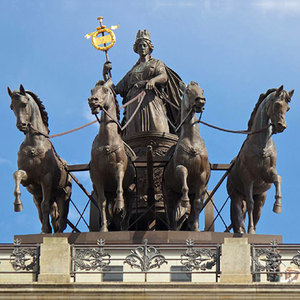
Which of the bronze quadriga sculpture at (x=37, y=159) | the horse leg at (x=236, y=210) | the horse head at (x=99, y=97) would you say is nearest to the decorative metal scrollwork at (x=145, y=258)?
the bronze quadriga sculpture at (x=37, y=159)

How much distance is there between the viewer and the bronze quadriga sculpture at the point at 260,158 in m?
35.3

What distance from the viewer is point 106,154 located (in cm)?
3591

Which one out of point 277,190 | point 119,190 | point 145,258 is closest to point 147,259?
point 145,258

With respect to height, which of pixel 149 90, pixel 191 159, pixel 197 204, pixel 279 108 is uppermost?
pixel 149 90

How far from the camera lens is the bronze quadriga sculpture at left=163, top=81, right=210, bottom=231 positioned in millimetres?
35906

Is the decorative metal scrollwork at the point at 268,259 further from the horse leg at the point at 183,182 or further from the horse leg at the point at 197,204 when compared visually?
the horse leg at the point at 197,204

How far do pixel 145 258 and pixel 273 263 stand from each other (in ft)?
9.00

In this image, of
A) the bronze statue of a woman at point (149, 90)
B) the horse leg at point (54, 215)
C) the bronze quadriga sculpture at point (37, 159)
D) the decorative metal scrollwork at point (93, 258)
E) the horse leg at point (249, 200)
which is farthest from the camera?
the bronze statue of a woman at point (149, 90)

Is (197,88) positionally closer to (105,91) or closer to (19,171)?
(105,91)

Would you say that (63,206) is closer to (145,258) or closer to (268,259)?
(145,258)

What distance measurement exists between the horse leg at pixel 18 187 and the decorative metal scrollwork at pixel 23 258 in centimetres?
278

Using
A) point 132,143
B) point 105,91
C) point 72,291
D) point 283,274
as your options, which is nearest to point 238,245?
point 283,274

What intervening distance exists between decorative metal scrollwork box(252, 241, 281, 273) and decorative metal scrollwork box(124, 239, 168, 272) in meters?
1.94

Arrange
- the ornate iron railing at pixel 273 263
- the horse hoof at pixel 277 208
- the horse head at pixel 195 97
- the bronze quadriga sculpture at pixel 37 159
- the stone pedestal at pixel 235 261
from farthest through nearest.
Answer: the bronze quadriga sculpture at pixel 37 159
the horse head at pixel 195 97
the horse hoof at pixel 277 208
the ornate iron railing at pixel 273 263
the stone pedestal at pixel 235 261
